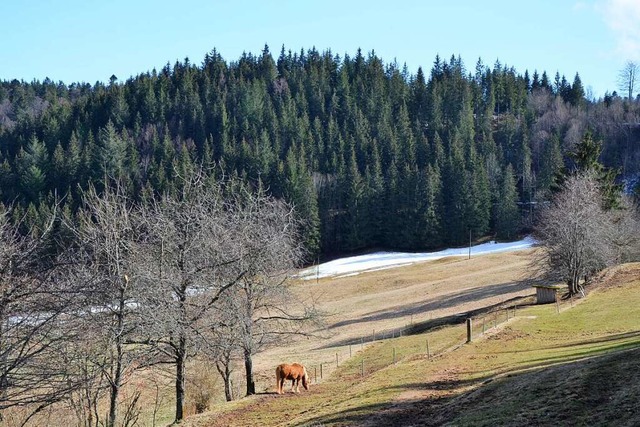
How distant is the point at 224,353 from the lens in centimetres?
2417

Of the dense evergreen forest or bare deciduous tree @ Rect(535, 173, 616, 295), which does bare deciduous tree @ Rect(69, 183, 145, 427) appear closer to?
bare deciduous tree @ Rect(535, 173, 616, 295)

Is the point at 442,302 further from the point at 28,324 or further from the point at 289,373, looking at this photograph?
the point at 28,324

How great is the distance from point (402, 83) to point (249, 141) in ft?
155

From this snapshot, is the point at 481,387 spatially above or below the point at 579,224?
below

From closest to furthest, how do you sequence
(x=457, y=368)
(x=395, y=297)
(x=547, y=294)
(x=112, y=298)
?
(x=112, y=298), (x=457, y=368), (x=547, y=294), (x=395, y=297)

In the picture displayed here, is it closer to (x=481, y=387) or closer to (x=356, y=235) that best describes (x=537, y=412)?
(x=481, y=387)

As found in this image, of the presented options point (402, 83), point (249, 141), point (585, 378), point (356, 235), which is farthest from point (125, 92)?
point (585, 378)

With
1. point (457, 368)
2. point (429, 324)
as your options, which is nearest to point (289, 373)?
point (457, 368)

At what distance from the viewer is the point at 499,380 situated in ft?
62.1

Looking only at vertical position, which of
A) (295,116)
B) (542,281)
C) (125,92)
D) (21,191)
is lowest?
(542,281)

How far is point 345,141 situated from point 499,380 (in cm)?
11822

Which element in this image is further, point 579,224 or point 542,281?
point 542,281

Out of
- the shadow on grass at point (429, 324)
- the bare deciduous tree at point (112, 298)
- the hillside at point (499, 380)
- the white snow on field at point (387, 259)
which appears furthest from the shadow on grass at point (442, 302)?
the bare deciduous tree at point (112, 298)

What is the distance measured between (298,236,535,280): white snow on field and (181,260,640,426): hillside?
149 feet
